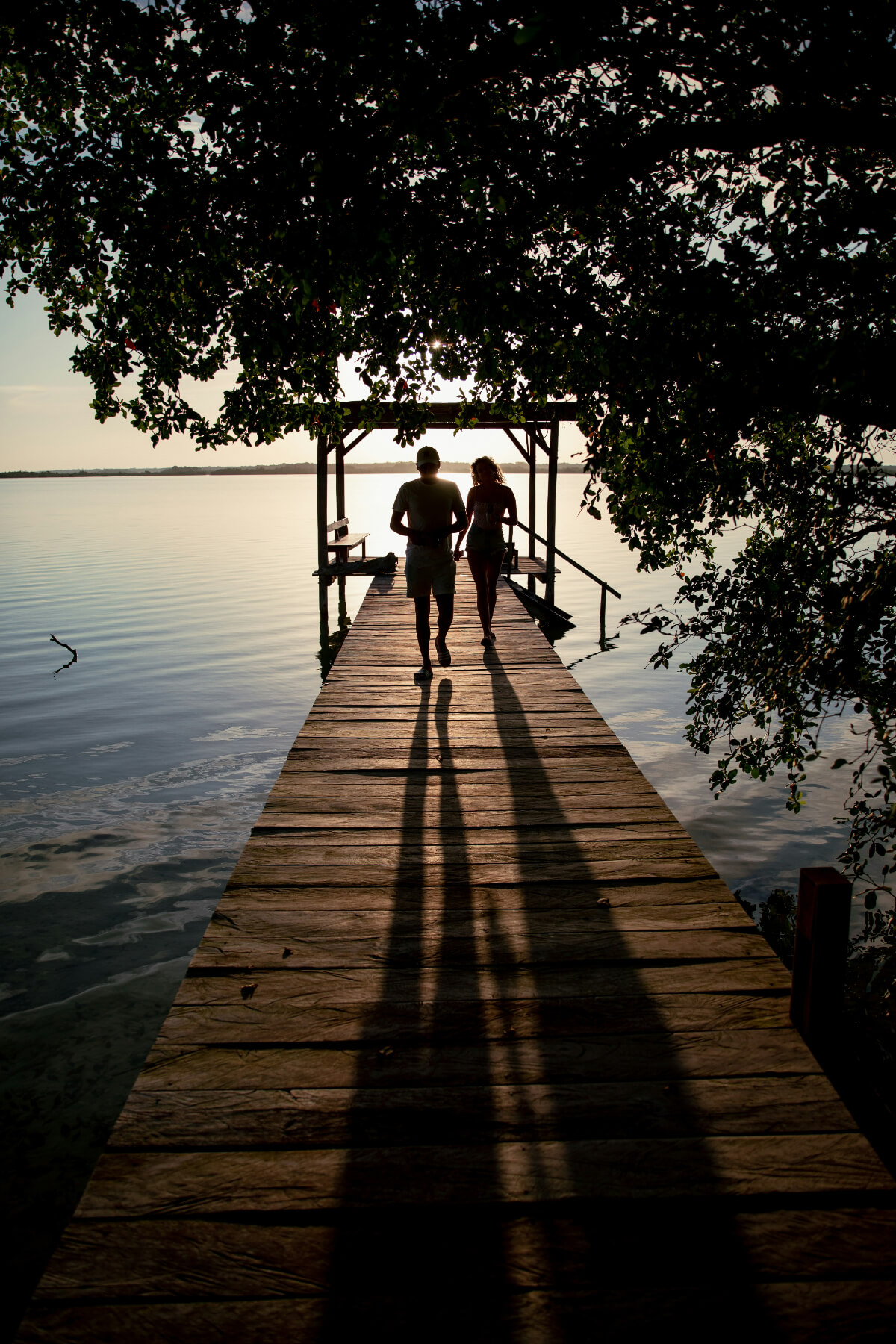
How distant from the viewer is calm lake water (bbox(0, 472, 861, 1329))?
193 inches

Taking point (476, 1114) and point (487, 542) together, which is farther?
point (487, 542)

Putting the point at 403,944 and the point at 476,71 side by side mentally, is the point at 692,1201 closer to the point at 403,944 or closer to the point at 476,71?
the point at 403,944

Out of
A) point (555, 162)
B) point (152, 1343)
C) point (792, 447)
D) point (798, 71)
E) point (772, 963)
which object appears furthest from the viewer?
point (792, 447)

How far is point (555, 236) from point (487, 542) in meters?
4.31

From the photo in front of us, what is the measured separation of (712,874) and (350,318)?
4.39 meters

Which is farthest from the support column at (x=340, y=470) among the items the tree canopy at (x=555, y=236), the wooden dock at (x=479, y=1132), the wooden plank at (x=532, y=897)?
the wooden dock at (x=479, y=1132)

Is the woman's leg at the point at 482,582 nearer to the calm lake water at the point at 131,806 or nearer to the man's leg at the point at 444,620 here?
the man's leg at the point at 444,620

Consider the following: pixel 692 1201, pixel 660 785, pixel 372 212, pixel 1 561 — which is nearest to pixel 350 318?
pixel 372 212

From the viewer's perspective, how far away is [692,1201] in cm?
219

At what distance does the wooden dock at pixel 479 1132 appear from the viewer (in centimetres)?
193

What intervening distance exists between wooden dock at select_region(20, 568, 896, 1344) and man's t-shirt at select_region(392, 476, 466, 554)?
4131 millimetres

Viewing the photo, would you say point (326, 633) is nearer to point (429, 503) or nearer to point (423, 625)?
point (423, 625)

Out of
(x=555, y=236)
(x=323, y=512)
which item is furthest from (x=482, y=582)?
(x=323, y=512)

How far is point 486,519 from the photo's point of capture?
9484 mm
